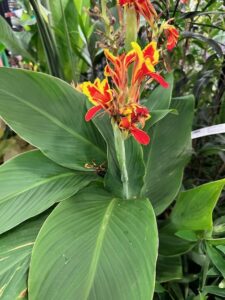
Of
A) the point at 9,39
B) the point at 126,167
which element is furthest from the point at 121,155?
the point at 9,39

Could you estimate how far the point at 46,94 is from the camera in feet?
2.25

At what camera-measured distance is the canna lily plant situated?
1.65ft

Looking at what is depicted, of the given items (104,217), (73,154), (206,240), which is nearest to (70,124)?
(73,154)

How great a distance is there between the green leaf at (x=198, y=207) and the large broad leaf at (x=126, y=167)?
0.31 feet

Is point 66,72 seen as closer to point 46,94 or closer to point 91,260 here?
point 46,94

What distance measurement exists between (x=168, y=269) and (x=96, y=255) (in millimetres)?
213

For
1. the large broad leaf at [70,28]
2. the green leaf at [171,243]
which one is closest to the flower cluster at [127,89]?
the green leaf at [171,243]

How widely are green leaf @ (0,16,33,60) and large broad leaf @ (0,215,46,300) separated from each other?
54 cm

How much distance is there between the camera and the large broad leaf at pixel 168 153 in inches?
29.4

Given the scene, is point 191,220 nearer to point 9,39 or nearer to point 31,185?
point 31,185

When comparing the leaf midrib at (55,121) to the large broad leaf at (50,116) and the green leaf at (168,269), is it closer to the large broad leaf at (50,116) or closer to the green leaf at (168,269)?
the large broad leaf at (50,116)

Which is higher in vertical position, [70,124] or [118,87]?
[118,87]

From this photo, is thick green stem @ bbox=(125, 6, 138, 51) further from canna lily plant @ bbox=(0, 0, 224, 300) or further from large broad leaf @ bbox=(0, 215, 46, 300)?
large broad leaf @ bbox=(0, 215, 46, 300)

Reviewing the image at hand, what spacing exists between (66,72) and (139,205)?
0.58 metres
